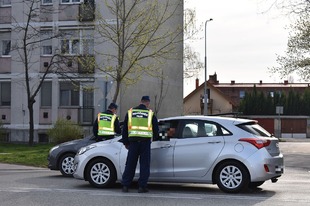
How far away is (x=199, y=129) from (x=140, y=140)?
46.2 inches

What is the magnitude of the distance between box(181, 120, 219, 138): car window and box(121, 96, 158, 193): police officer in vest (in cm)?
64

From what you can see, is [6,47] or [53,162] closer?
[53,162]

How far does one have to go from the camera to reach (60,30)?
3077 cm

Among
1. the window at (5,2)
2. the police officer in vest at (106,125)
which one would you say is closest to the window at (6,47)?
the window at (5,2)

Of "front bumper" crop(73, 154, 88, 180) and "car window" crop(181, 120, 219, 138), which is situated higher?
"car window" crop(181, 120, 219, 138)

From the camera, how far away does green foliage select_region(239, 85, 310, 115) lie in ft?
216

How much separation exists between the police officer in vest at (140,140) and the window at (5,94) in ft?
76.2

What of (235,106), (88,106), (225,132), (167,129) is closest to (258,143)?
(225,132)

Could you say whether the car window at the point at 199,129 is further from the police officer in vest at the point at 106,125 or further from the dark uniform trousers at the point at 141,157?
the police officer in vest at the point at 106,125

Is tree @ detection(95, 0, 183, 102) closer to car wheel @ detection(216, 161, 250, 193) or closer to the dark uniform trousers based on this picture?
the dark uniform trousers

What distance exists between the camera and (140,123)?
389 inches

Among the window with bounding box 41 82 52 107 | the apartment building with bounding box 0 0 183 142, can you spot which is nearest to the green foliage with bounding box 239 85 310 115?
the apartment building with bounding box 0 0 183 142

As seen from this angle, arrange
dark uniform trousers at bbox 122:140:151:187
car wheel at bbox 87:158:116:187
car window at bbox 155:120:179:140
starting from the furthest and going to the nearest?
car wheel at bbox 87:158:116:187, car window at bbox 155:120:179:140, dark uniform trousers at bbox 122:140:151:187

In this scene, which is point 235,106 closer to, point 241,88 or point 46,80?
point 241,88
